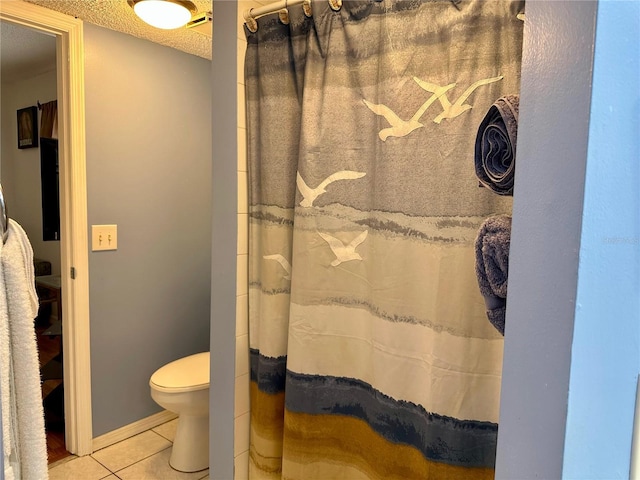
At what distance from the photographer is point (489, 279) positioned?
0.75 meters

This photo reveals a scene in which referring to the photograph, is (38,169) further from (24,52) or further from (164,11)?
(164,11)

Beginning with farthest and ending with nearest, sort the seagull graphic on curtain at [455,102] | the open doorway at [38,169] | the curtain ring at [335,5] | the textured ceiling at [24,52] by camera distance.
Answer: the open doorway at [38,169] → the textured ceiling at [24,52] → the curtain ring at [335,5] → the seagull graphic on curtain at [455,102]

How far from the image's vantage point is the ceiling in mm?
1929

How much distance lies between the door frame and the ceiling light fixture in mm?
443

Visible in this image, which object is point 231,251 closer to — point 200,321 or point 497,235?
point 497,235

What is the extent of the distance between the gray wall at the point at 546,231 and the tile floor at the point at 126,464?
6.71 feet

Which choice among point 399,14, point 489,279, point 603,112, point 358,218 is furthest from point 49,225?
point 603,112

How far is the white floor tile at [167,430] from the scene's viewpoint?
2455 millimetres

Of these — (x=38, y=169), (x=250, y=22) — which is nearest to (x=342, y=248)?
(x=250, y=22)

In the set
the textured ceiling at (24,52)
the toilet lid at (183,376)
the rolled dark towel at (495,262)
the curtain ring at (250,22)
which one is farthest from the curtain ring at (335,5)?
the textured ceiling at (24,52)

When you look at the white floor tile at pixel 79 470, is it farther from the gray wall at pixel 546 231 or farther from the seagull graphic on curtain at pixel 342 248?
the gray wall at pixel 546 231

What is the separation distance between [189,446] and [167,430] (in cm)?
42

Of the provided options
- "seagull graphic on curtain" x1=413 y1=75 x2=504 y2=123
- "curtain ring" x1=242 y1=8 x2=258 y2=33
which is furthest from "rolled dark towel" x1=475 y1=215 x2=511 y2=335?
"curtain ring" x1=242 y1=8 x2=258 y2=33

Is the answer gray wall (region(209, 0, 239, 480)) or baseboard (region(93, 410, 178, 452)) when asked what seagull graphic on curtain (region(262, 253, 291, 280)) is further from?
baseboard (region(93, 410, 178, 452))
